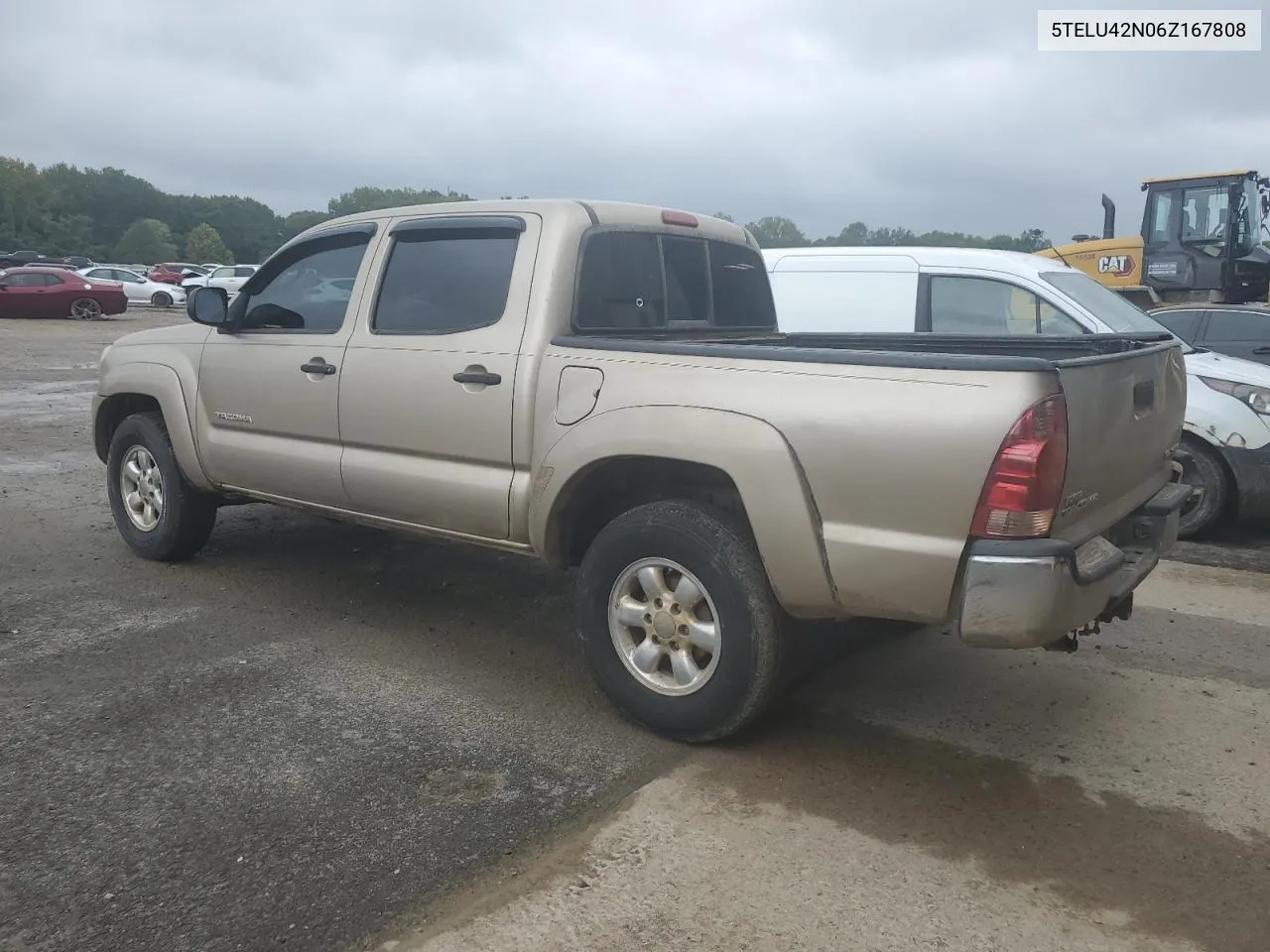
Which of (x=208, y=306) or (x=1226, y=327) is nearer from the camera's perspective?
(x=208, y=306)

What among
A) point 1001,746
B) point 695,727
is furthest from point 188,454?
point 1001,746

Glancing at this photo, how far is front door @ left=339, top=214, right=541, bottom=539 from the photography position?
164 inches

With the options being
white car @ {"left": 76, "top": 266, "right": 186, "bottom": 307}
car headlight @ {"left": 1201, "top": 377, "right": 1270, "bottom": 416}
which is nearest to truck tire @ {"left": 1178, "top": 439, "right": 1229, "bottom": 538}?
car headlight @ {"left": 1201, "top": 377, "right": 1270, "bottom": 416}

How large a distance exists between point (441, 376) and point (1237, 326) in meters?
6.81

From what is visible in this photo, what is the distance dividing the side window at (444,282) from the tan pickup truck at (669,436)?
0.4 inches

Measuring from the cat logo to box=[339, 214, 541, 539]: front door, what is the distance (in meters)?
12.8

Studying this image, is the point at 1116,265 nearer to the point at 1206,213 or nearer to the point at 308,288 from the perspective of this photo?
the point at 1206,213

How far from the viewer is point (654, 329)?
4.55 m

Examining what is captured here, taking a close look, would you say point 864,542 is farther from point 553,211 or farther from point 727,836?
point 553,211

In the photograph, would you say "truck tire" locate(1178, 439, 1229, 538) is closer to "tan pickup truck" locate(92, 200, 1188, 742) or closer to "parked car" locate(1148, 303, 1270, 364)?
Result: "parked car" locate(1148, 303, 1270, 364)

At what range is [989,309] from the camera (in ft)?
24.3

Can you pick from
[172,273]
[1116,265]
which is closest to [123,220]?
[172,273]

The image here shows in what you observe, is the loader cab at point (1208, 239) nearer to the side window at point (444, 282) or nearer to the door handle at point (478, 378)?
the side window at point (444, 282)

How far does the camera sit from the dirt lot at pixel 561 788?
270 centimetres
